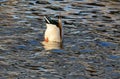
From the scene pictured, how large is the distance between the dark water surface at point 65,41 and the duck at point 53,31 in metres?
0.29

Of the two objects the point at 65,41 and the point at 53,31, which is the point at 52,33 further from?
the point at 65,41

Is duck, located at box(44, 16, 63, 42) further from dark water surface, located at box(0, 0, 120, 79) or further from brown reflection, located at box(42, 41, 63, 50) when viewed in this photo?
dark water surface, located at box(0, 0, 120, 79)

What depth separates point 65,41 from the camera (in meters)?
19.8

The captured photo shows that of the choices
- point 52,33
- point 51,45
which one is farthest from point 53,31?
point 51,45

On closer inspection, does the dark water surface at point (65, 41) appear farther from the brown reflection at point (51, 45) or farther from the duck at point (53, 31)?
the duck at point (53, 31)

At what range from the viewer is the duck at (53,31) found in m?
19.6

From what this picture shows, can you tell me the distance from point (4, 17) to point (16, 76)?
25.1 feet

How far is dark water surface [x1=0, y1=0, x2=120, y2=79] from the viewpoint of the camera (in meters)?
16.4

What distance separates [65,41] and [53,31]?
1.93ft

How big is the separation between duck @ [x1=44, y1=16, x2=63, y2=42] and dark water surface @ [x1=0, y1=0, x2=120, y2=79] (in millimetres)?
288

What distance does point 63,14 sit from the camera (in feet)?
78.6

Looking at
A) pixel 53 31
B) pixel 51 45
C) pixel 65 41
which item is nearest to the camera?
pixel 51 45

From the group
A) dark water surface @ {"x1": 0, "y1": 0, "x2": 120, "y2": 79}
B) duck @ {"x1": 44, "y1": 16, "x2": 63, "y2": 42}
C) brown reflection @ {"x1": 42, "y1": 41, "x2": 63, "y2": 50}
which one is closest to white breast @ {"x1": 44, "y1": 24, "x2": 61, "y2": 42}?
duck @ {"x1": 44, "y1": 16, "x2": 63, "y2": 42}

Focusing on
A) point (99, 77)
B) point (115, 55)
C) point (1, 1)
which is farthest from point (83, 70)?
point (1, 1)
